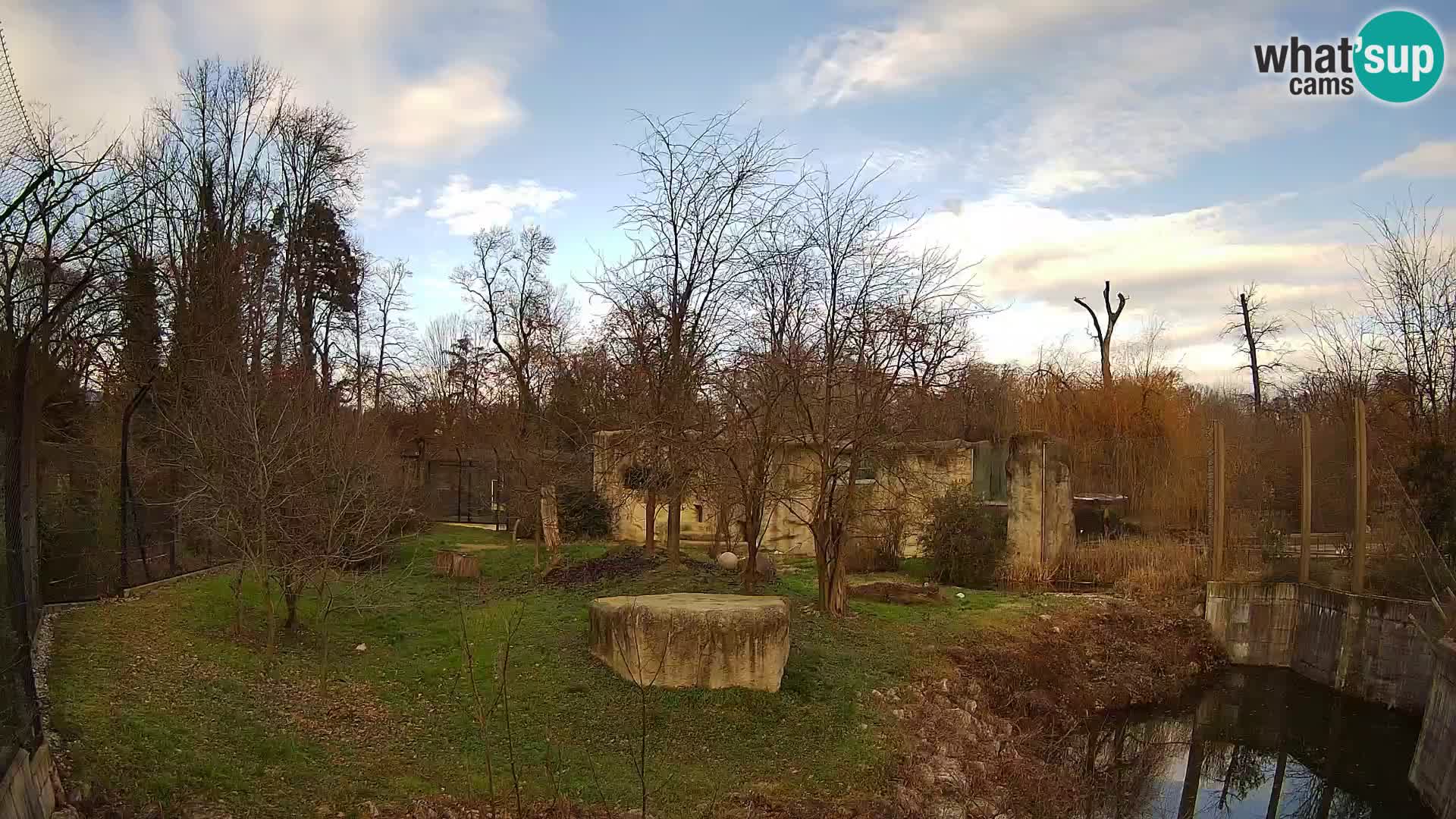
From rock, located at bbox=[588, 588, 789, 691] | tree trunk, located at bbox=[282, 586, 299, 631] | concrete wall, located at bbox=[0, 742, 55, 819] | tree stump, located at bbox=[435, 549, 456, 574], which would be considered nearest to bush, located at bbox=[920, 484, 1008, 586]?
tree stump, located at bbox=[435, 549, 456, 574]

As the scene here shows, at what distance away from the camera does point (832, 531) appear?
520 inches

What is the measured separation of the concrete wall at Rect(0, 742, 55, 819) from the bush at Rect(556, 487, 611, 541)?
1703cm

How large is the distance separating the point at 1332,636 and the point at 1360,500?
90.9 inches

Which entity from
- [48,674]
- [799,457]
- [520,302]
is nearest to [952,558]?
[799,457]

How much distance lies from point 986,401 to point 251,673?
21069 millimetres

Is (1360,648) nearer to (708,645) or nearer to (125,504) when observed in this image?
(708,645)

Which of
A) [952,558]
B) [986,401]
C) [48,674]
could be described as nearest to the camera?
[48,674]

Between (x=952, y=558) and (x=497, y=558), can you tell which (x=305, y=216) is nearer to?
(x=497, y=558)

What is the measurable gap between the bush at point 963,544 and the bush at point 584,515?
8434mm

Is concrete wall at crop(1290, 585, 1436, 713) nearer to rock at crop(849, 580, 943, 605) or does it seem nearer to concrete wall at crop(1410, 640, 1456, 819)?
concrete wall at crop(1410, 640, 1456, 819)

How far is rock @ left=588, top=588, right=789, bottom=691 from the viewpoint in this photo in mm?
9320

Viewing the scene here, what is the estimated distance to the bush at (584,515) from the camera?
2275 cm

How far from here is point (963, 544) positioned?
18.0 m

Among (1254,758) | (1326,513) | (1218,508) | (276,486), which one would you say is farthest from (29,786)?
(1326,513)
